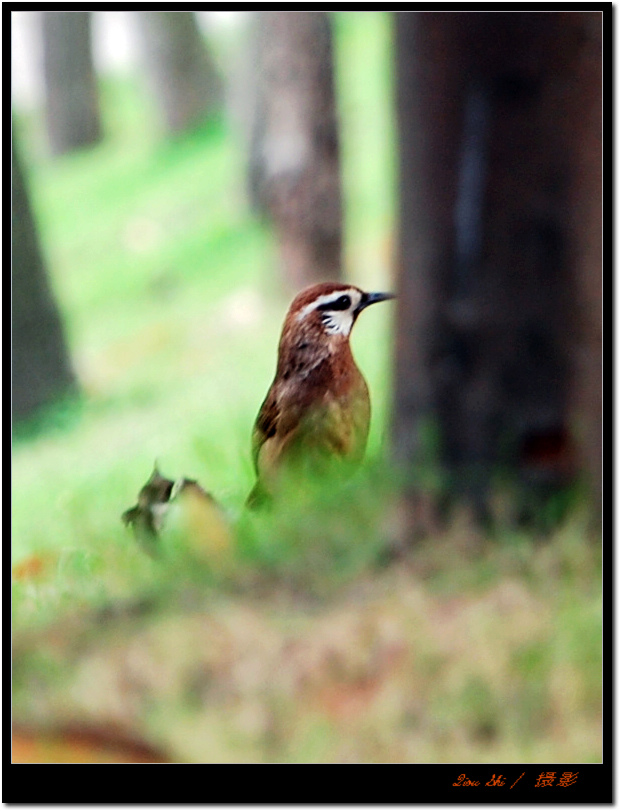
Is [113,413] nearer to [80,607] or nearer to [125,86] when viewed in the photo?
[80,607]

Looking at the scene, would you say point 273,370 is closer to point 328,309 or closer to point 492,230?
point 328,309

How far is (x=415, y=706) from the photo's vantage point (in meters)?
1.10

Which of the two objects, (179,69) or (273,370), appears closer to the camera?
(273,370)

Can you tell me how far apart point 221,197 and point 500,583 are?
591mm

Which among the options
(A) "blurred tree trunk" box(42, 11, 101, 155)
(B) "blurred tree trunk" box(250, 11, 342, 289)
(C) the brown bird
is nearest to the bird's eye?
(C) the brown bird

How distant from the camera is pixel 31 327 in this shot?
2.52ft

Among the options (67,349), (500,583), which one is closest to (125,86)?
(67,349)

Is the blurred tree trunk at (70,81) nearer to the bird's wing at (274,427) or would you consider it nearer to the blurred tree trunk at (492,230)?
the blurred tree trunk at (492,230)

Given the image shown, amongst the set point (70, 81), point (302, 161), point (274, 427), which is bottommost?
point (274, 427)

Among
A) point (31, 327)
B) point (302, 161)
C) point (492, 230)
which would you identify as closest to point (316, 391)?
point (302, 161)

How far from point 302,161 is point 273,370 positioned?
0.70 ft

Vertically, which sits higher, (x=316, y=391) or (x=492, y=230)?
(x=492, y=230)

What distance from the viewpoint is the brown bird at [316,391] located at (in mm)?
307

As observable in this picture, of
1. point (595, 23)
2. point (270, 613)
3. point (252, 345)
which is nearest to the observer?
point (252, 345)
